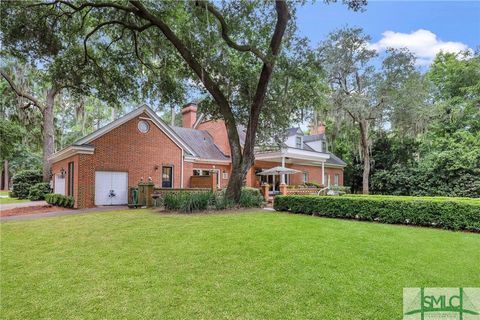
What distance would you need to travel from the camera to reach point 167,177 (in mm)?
17094

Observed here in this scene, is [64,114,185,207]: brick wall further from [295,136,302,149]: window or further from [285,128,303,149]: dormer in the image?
[295,136,302,149]: window

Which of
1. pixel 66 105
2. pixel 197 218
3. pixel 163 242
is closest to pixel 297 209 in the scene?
pixel 197 218

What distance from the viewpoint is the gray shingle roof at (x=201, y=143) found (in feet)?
68.8

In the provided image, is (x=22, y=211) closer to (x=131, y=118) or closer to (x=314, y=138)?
(x=131, y=118)

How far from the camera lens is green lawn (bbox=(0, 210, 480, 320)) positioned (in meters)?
3.43

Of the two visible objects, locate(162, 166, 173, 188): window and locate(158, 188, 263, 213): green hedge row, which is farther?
locate(162, 166, 173, 188): window

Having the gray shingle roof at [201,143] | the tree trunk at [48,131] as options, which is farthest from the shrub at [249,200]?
the tree trunk at [48,131]

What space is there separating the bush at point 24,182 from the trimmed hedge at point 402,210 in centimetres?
2027

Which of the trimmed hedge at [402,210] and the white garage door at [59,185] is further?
the white garage door at [59,185]

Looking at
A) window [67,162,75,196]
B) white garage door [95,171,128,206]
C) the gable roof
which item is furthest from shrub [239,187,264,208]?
window [67,162,75,196]

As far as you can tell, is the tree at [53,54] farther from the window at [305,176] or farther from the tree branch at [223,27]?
the window at [305,176]

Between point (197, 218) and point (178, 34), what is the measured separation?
273 inches

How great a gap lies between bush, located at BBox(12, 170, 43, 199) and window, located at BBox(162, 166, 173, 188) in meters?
11.8

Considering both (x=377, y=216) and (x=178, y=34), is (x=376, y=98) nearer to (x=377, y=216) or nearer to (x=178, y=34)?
(x=377, y=216)
